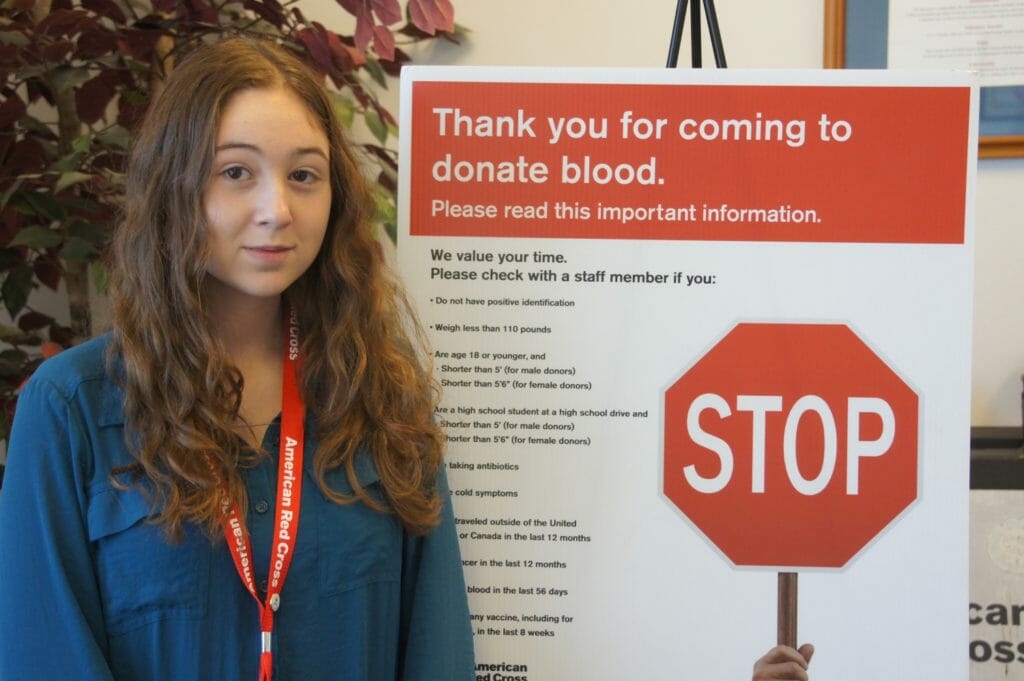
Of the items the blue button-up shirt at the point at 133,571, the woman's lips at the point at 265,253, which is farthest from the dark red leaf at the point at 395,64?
the blue button-up shirt at the point at 133,571

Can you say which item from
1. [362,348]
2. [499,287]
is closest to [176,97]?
[362,348]

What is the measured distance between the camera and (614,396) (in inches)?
53.2

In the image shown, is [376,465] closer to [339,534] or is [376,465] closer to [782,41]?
[339,534]

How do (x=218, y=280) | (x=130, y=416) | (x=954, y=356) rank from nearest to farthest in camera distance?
(x=130, y=416) < (x=218, y=280) < (x=954, y=356)

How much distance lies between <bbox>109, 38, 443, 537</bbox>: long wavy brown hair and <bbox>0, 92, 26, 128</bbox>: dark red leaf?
59 cm

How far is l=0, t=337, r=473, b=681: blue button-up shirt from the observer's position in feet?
3.44

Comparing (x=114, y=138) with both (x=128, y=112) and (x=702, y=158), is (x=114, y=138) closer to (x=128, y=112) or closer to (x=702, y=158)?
(x=128, y=112)

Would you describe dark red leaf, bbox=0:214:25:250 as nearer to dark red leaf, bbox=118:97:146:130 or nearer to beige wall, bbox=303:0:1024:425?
dark red leaf, bbox=118:97:146:130

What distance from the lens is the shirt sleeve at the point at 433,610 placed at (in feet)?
4.09

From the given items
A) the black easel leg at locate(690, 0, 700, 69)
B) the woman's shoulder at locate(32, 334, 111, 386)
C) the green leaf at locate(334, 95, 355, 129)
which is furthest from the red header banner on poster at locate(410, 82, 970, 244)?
the woman's shoulder at locate(32, 334, 111, 386)

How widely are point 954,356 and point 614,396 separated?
1.49 feet

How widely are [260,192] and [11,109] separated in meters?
0.74

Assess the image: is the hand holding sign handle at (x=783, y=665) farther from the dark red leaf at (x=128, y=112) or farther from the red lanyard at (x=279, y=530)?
the dark red leaf at (x=128, y=112)

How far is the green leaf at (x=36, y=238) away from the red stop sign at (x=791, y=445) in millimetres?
983
